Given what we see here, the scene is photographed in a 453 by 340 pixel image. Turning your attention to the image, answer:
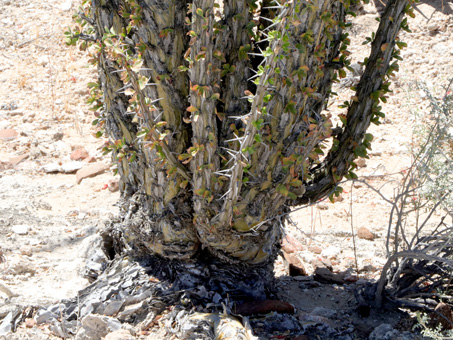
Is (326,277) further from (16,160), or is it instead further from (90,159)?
(16,160)

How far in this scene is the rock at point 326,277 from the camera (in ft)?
12.5

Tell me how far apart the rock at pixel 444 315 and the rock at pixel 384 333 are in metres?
0.26

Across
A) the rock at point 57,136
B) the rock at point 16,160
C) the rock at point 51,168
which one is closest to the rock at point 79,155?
the rock at point 51,168

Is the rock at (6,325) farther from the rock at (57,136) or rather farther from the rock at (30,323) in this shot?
the rock at (57,136)

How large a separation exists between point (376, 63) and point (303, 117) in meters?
0.61

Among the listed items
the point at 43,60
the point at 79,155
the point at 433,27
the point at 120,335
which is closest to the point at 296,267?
the point at 120,335

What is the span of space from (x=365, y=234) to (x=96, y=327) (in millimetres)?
2741

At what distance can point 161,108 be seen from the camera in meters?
2.75

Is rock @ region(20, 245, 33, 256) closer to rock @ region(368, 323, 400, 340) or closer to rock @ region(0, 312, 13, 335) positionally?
rock @ region(0, 312, 13, 335)

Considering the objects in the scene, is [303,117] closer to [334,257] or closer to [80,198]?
[334,257]

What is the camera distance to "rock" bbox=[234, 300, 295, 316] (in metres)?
2.95

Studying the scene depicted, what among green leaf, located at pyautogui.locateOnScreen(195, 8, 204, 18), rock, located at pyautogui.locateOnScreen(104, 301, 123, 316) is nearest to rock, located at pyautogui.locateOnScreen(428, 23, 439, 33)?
green leaf, located at pyautogui.locateOnScreen(195, 8, 204, 18)

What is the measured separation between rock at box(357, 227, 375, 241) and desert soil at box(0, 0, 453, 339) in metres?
0.04

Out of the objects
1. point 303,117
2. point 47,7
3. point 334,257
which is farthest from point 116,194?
point 47,7
